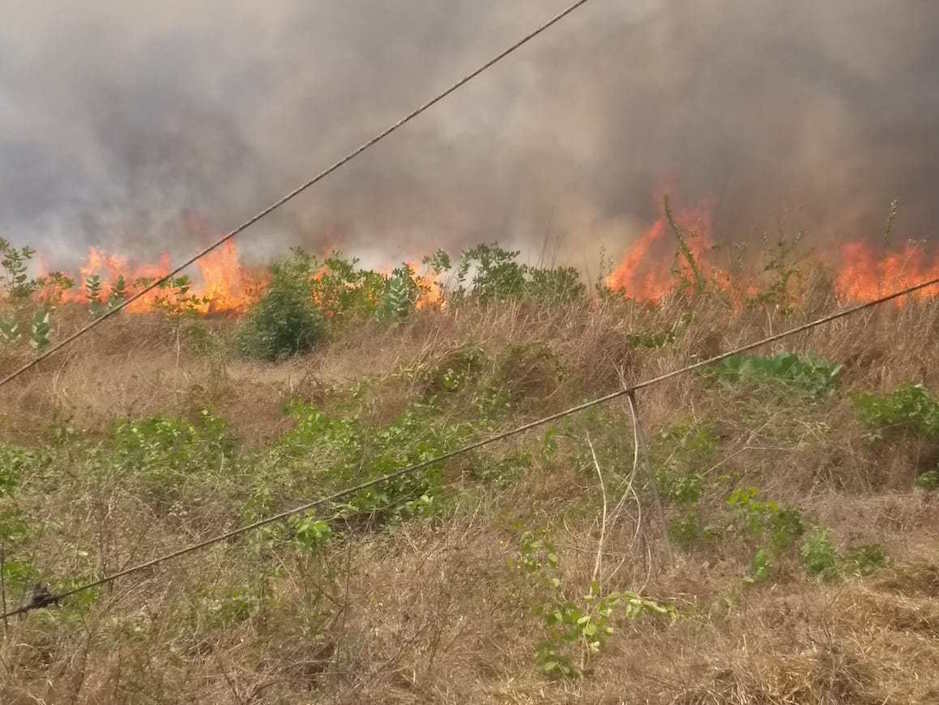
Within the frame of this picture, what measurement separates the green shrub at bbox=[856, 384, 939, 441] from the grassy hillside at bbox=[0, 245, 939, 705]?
0.01 m

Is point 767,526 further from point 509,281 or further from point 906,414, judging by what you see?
point 509,281

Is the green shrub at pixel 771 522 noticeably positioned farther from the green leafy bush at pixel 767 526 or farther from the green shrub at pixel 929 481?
the green shrub at pixel 929 481

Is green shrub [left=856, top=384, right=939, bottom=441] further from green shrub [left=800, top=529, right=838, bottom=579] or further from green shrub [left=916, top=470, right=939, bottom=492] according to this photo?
green shrub [left=800, top=529, right=838, bottom=579]

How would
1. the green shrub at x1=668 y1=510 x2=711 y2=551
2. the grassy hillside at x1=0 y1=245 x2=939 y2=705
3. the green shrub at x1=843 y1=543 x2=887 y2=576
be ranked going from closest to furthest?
the grassy hillside at x1=0 y1=245 x2=939 y2=705 < the green shrub at x1=843 y1=543 x2=887 y2=576 < the green shrub at x1=668 y1=510 x2=711 y2=551

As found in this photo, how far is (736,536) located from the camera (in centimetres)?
457

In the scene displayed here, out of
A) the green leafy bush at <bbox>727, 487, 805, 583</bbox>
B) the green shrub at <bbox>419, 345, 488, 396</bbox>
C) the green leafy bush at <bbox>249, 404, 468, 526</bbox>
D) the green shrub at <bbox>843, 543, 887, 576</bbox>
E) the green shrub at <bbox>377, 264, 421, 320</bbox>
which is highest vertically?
the green shrub at <bbox>377, 264, 421, 320</bbox>

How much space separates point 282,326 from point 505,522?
6329 millimetres

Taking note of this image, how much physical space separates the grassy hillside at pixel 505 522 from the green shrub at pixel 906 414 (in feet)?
0.05

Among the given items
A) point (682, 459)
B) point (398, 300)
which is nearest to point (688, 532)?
point (682, 459)

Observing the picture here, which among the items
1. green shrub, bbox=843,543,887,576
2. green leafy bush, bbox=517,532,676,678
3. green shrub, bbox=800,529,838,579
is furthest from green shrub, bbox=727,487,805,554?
green leafy bush, bbox=517,532,676,678

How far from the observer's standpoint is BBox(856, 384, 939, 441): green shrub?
5.88m

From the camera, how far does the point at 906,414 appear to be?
5.93 metres

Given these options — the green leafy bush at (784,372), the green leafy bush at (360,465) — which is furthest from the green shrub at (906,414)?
the green leafy bush at (360,465)

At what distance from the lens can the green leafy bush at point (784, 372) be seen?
23.2ft
